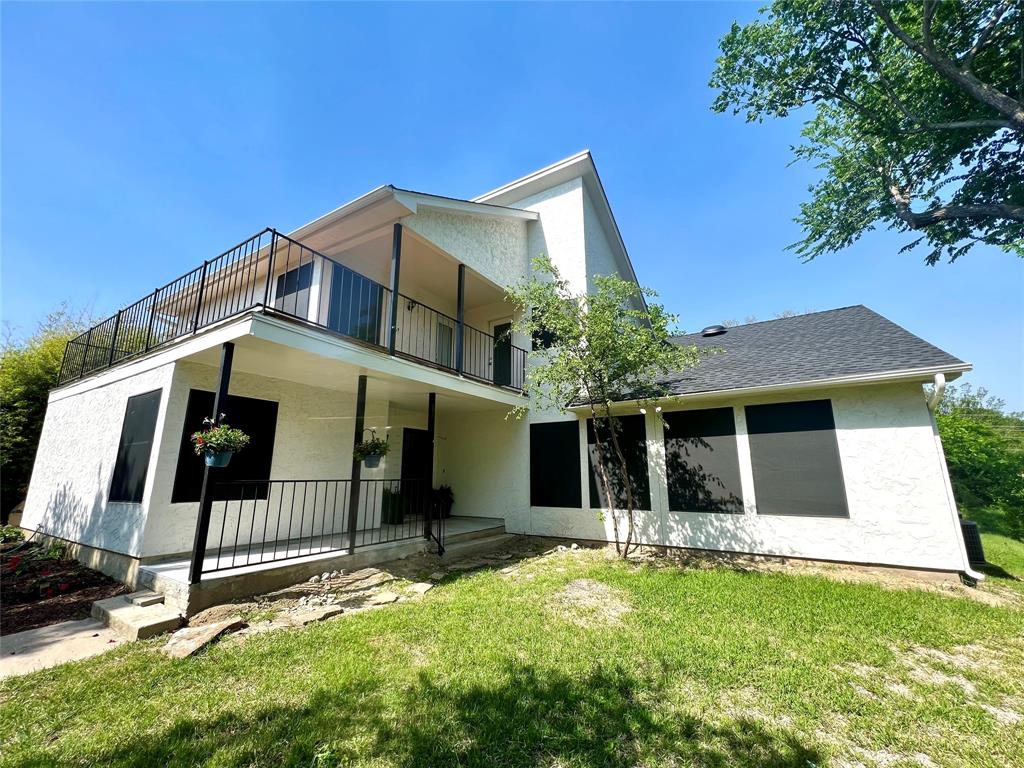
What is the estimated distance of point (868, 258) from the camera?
14086 mm

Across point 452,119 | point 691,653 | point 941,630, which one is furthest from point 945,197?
point 691,653

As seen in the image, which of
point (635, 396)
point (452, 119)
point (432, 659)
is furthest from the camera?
point (452, 119)

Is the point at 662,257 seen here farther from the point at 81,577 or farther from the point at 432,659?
the point at 81,577

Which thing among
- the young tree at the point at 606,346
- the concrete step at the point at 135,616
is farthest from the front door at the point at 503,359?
the concrete step at the point at 135,616

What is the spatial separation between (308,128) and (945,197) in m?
17.5

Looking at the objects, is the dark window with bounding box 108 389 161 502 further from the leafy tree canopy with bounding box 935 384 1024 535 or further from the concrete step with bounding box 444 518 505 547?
the leafy tree canopy with bounding box 935 384 1024 535

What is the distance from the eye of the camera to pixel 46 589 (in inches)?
214

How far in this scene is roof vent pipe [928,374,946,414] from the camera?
5500 mm

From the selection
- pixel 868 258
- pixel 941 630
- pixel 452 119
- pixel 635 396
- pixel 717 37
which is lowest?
pixel 941 630

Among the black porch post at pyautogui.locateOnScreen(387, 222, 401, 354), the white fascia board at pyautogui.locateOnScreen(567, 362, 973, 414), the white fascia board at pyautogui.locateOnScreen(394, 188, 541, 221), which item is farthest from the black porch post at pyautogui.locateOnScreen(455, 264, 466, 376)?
the white fascia board at pyautogui.locateOnScreen(567, 362, 973, 414)

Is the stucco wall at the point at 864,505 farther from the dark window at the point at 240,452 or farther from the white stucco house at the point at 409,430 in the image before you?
the dark window at the point at 240,452

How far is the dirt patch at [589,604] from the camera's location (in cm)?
443

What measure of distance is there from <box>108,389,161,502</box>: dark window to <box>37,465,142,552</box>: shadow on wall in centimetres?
24

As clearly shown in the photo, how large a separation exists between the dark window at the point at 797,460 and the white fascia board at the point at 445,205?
23.1 feet
